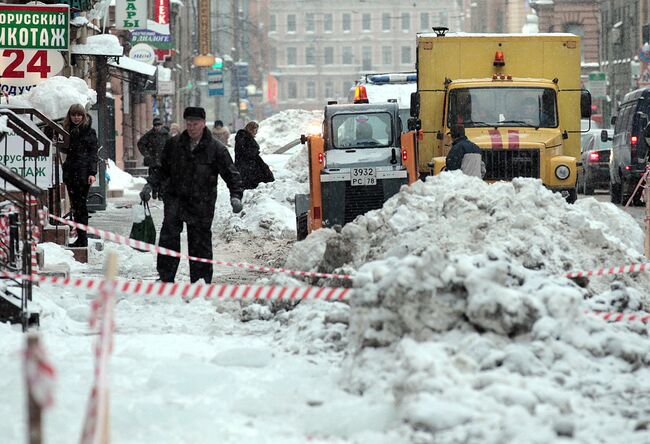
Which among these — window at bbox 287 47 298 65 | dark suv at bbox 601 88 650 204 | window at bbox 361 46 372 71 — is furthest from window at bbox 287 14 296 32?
dark suv at bbox 601 88 650 204

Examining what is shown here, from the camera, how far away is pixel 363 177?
17453mm

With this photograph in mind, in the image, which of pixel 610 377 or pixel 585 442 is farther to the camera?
pixel 610 377

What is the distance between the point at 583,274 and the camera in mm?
10805

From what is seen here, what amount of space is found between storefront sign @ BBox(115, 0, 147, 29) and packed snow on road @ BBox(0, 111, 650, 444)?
968 inches

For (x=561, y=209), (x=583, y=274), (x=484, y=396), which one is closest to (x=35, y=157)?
(x=561, y=209)

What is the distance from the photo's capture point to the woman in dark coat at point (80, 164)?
16.2 meters

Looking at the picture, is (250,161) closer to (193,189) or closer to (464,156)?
(464,156)

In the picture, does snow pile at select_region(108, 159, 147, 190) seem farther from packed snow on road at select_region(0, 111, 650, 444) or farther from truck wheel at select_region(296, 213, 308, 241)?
packed snow on road at select_region(0, 111, 650, 444)

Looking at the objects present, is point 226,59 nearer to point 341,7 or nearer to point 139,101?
point 139,101

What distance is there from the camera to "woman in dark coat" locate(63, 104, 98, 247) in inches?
639

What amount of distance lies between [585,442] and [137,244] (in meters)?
5.76

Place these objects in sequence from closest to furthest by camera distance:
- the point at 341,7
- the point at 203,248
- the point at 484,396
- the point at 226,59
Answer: the point at 484,396
the point at 203,248
the point at 226,59
the point at 341,7

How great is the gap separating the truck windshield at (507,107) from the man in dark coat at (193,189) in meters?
7.24

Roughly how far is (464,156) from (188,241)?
5.58 meters
